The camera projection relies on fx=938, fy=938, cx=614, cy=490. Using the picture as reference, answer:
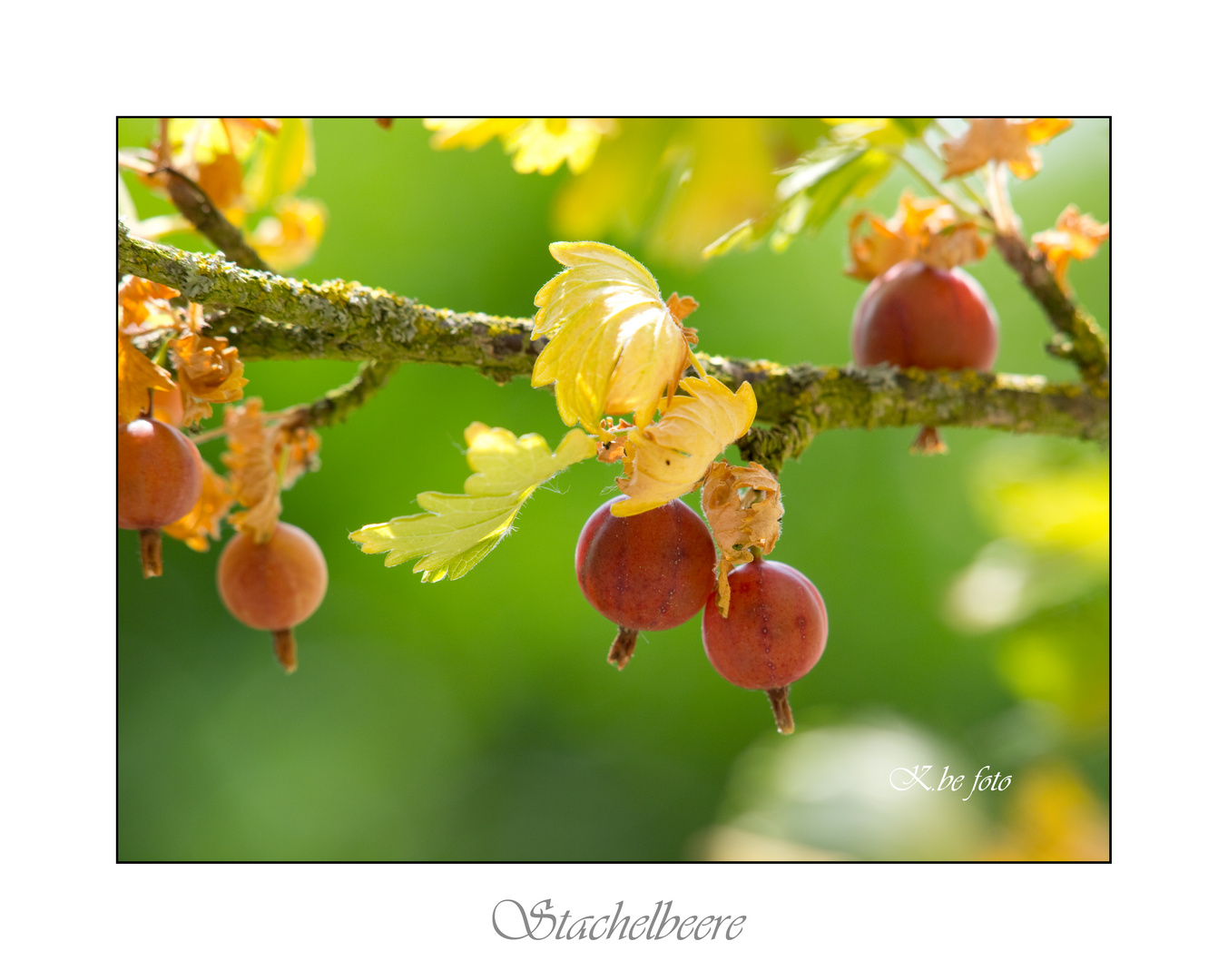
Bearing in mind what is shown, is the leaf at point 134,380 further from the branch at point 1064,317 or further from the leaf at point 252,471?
the branch at point 1064,317

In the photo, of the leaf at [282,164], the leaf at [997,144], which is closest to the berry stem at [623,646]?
the leaf at [997,144]

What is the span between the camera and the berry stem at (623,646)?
511 millimetres

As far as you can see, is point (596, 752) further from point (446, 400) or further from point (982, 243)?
point (982, 243)

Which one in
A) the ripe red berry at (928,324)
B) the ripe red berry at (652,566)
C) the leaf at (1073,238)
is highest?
the leaf at (1073,238)

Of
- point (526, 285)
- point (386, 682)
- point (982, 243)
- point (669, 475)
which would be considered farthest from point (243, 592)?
point (386, 682)

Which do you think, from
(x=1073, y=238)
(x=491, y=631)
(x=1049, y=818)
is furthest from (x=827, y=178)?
(x=491, y=631)

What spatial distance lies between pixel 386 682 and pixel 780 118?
2.48 meters

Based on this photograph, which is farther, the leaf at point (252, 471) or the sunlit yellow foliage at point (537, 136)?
the sunlit yellow foliage at point (537, 136)

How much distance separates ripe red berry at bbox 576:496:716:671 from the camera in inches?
18.9

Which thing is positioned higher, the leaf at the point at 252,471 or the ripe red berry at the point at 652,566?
the leaf at the point at 252,471

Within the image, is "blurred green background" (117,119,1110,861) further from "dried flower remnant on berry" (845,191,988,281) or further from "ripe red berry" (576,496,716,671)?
"ripe red berry" (576,496,716,671)

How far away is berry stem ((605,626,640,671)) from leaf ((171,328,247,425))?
26 centimetres

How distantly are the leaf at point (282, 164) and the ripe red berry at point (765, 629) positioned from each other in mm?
741

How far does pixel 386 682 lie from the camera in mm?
2891
